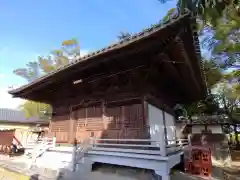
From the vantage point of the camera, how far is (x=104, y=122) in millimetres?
7297

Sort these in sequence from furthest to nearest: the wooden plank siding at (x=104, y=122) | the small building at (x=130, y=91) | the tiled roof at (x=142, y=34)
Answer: the wooden plank siding at (x=104, y=122), the small building at (x=130, y=91), the tiled roof at (x=142, y=34)

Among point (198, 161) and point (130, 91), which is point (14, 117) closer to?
point (130, 91)

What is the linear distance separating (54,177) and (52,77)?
3.53m

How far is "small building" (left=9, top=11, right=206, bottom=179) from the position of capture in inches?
178

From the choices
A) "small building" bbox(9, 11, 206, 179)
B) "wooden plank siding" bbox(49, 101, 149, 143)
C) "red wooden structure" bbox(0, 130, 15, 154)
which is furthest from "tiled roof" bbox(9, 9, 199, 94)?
"red wooden structure" bbox(0, 130, 15, 154)

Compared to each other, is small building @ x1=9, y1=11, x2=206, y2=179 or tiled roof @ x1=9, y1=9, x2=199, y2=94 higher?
tiled roof @ x1=9, y1=9, x2=199, y2=94

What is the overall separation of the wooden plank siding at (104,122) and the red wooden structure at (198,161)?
257cm

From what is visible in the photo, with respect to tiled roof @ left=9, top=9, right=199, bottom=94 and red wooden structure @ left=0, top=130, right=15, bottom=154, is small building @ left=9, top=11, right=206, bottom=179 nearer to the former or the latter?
tiled roof @ left=9, top=9, right=199, bottom=94

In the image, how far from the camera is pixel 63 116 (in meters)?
9.32

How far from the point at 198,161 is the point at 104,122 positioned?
4.08 metres

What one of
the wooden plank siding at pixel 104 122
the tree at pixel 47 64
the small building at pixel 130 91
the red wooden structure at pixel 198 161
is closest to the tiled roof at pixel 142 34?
the small building at pixel 130 91

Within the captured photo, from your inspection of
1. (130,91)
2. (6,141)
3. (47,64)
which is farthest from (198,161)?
(47,64)

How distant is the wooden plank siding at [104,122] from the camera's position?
21.5ft

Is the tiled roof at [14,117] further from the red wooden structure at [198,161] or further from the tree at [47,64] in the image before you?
the red wooden structure at [198,161]
